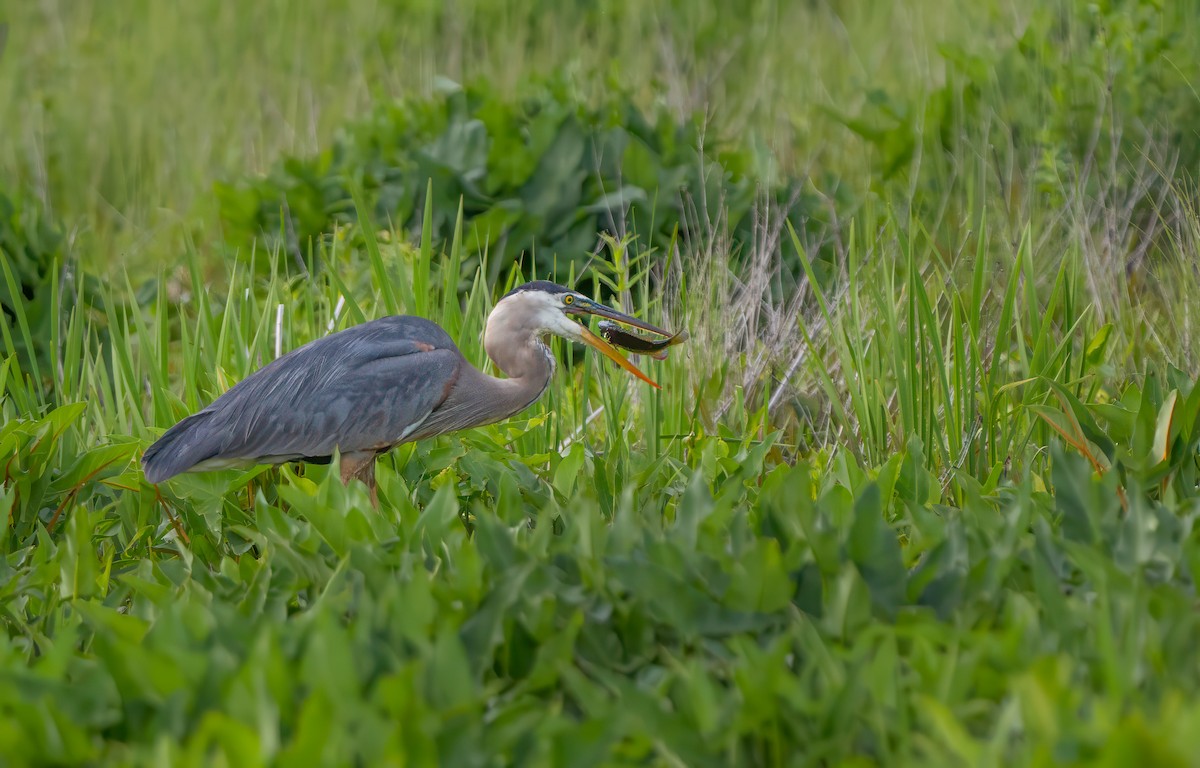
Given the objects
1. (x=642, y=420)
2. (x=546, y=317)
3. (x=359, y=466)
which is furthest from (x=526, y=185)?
(x=359, y=466)

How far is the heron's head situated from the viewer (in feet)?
13.3

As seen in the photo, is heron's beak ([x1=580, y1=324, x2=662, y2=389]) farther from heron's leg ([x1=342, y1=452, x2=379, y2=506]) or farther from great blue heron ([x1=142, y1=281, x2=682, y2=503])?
heron's leg ([x1=342, y1=452, x2=379, y2=506])

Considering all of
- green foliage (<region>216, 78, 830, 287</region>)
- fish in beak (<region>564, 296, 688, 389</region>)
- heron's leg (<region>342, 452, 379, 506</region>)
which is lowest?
heron's leg (<region>342, 452, 379, 506</region>)

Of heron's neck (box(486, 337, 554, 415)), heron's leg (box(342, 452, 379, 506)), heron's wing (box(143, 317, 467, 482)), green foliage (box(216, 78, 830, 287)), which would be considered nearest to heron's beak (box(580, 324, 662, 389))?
heron's neck (box(486, 337, 554, 415))

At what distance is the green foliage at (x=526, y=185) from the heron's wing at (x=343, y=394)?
1476mm

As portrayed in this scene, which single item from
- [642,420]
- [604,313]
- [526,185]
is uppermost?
[604,313]

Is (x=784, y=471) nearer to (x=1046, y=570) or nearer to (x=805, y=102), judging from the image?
(x=1046, y=570)

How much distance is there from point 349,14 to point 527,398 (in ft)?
19.5

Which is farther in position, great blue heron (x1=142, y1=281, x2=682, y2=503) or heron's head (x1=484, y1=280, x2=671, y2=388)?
heron's head (x1=484, y1=280, x2=671, y2=388)

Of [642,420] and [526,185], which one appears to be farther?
[526,185]

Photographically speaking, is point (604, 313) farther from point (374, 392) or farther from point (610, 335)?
point (374, 392)

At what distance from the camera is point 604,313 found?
402cm

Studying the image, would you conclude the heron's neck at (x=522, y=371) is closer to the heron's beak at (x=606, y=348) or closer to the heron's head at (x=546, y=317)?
the heron's head at (x=546, y=317)

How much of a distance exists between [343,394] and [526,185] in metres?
2.12
